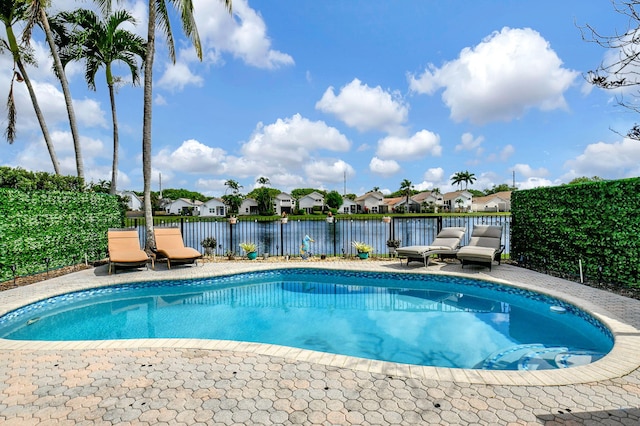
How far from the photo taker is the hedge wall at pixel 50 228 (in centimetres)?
738

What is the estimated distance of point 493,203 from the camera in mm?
62531

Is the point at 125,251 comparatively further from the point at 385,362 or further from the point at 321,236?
the point at 321,236

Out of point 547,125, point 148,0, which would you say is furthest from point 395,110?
point 148,0

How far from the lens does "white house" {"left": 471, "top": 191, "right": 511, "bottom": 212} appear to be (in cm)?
6109

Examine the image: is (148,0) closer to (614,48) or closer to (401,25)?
(401,25)

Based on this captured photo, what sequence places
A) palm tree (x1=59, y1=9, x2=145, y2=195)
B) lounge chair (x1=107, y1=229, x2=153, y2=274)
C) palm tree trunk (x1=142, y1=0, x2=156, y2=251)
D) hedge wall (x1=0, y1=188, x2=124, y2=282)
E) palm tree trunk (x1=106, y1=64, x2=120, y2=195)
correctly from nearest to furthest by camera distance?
1. hedge wall (x1=0, y1=188, x2=124, y2=282)
2. lounge chair (x1=107, y1=229, x2=153, y2=274)
3. palm tree trunk (x1=142, y1=0, x2=156, y2=251)
4. palm tree (x1=59, y1=9, x2=145, y2=195)
5. palm tree trunk (x1=106, y1=64, x2=120, y2=195)

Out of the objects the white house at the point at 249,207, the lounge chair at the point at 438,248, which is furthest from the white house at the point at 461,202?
the lounge chair at the point at 438,248

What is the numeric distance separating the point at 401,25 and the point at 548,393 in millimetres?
10081

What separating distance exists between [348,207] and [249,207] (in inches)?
804

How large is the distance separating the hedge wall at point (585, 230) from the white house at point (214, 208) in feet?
186

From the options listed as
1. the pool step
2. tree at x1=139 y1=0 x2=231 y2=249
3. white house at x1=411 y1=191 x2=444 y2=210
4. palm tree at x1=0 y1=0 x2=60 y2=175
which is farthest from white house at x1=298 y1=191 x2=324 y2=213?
the pool step

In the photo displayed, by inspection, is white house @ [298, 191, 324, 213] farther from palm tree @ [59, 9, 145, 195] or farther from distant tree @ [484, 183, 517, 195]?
palm tree @ [59, 9, 145, 195]

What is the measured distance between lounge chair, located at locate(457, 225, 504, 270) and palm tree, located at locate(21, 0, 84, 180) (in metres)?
11.7

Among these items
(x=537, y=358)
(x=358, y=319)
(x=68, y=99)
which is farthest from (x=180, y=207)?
(x=537, y=358)
